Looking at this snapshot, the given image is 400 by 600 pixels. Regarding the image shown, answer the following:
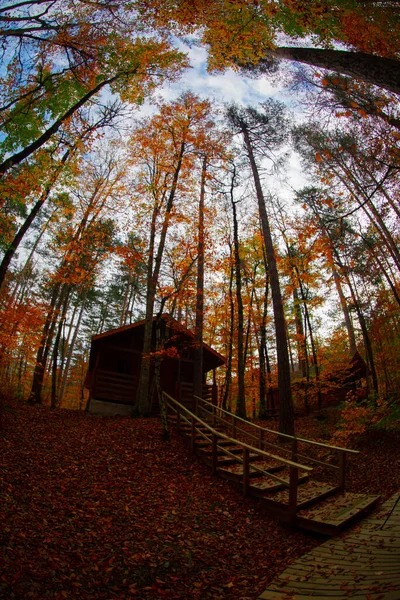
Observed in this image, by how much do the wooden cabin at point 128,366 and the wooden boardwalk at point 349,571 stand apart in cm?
1003

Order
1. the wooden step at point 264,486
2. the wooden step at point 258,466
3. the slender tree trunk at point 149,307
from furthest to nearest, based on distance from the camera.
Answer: the slender tree trunk at point 149,307, the wooden step at point 258,466, the wooden step at point 264,486

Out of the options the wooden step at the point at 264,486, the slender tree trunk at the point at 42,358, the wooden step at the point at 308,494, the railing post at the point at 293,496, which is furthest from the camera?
the slender tree trunk at the point at 42,358

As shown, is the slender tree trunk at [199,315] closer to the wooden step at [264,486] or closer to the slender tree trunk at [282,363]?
the slender tree trunk at [282,363]

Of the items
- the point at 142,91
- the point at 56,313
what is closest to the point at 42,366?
the point at 56,313

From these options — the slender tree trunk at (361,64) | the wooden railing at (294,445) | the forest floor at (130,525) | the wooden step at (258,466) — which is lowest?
the forest floor at (130,525)

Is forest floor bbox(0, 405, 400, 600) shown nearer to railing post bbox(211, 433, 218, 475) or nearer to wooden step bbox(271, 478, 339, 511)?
railing post bbox(211, 433, 218, 475)

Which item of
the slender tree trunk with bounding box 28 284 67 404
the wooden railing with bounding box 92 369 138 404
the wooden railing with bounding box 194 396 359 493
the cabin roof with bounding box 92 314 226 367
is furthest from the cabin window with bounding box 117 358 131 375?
the wooden railing with bounding box 194 396 359 493

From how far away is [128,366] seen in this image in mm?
17078

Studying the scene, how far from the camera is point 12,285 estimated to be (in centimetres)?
2131

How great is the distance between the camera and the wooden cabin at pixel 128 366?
14.7 metres

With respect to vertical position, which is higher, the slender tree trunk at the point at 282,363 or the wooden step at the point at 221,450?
the slender tree trunk at the point at 282,363

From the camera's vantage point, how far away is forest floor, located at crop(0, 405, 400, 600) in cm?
348

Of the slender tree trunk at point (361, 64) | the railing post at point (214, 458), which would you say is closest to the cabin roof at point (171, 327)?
→ the railing post at point (214, 458)

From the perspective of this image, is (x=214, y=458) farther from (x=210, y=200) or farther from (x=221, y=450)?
(x=210, y=200)
